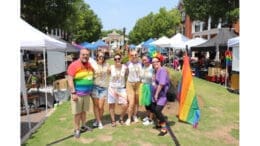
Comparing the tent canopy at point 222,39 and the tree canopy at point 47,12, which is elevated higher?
the tree canopy at point 47,12

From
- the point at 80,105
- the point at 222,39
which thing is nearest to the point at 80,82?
the point at 80,105

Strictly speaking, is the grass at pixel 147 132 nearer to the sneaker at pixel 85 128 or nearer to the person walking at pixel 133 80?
the sneaker at pixel 85 128

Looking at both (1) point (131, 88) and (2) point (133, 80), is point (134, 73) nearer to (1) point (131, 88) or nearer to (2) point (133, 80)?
(2) point (133, 80)

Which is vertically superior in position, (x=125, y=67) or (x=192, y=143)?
(x=125, y=67)

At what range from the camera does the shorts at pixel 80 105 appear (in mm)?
7570

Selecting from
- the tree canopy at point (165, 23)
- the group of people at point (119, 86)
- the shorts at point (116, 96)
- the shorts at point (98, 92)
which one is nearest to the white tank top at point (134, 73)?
the group of people at point (119, 86)

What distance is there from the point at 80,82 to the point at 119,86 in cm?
113

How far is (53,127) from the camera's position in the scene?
8719 millimetres

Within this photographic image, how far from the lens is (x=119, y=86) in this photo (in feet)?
27.4
